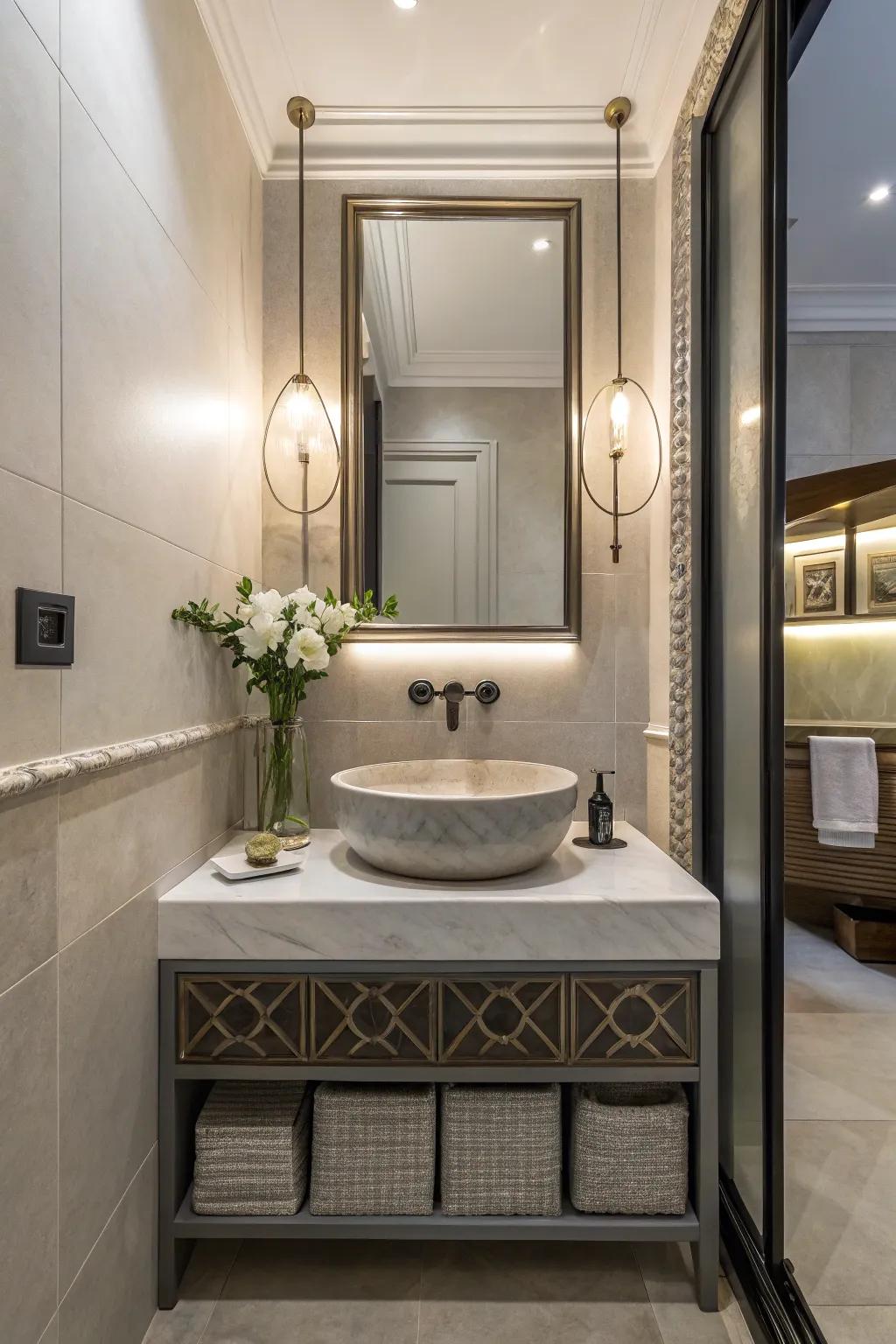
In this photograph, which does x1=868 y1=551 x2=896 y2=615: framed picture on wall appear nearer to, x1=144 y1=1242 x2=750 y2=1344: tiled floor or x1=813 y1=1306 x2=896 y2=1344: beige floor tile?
x1=813 y1=1306 x2=896 y2=1344: beige floor tile

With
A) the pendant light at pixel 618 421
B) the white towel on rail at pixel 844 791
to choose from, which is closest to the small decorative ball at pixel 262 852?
the white towel on rail at pixel 844 791

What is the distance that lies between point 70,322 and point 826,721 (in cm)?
→ 128

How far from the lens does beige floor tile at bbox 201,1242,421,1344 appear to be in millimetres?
1229

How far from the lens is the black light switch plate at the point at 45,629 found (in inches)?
33.4

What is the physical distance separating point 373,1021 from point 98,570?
0.90 m

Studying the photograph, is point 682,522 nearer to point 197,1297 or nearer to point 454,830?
point 454,830

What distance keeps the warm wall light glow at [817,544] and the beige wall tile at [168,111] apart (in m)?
1.22

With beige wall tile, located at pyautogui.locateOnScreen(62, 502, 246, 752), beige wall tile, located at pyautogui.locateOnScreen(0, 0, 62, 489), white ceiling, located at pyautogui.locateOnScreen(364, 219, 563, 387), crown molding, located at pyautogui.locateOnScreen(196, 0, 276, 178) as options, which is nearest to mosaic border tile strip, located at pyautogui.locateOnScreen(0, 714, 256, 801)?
beige wall tile, located at pyautogui.locateOnScreen(62, 502, 246, 752)

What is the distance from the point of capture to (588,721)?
1.88 meters

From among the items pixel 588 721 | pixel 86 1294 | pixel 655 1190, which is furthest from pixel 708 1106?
pixel 86 1294

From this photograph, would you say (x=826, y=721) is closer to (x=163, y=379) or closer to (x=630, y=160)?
(x=163, y=379)

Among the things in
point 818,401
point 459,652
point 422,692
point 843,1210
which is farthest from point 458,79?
point 843,1210

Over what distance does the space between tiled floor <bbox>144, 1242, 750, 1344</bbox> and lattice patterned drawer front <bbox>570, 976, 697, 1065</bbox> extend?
1.43ft

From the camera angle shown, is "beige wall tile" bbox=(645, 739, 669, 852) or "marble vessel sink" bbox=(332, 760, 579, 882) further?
"beige wall tile" bbox=(645, 739, 669, 852)
